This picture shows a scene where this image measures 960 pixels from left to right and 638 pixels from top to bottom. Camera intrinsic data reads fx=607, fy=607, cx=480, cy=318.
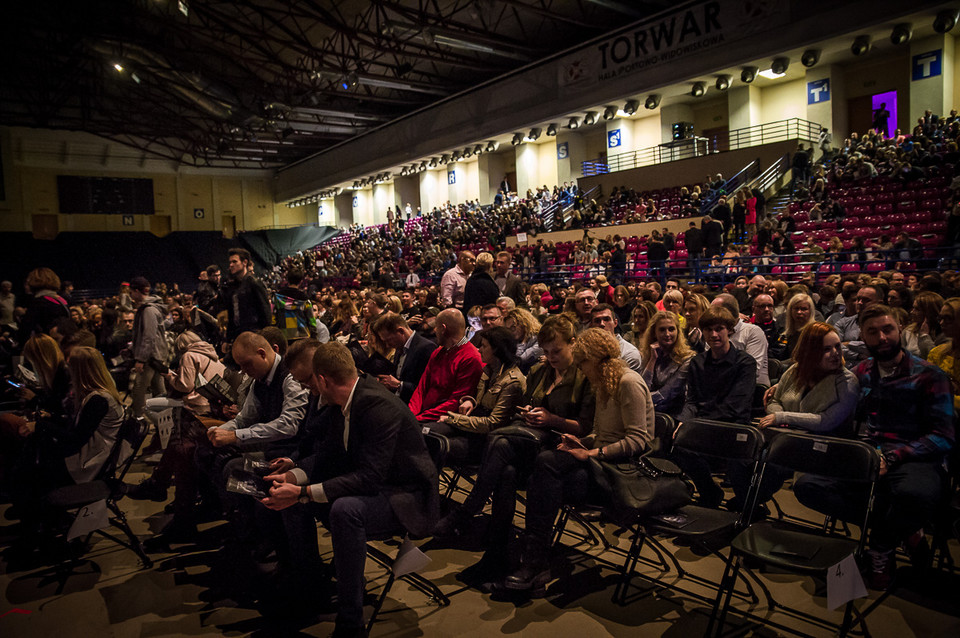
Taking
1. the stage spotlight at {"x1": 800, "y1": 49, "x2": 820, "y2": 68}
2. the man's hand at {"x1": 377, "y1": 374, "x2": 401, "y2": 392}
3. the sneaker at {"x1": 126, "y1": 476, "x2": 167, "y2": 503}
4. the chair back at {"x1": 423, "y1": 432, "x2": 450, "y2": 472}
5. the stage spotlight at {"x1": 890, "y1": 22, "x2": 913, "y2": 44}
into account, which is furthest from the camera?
the stage spotlight at {"x1": 800, "y1": 49, "x2": 820, "y2": 68}

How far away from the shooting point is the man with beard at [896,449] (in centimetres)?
265

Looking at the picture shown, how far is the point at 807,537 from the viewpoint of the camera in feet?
8.38

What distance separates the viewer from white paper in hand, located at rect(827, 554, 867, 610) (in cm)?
223

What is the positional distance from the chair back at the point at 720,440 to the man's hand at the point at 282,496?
1944 mm

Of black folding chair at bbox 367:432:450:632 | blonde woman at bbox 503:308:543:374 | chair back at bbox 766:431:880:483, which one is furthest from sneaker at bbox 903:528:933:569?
blonde woman at bbox 503:308:543:374

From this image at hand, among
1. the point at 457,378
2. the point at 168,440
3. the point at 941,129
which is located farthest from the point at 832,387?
the point at 941,129

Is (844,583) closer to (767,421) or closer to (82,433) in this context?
(767,421)

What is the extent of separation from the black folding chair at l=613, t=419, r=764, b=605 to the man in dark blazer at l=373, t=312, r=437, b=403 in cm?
→ 194

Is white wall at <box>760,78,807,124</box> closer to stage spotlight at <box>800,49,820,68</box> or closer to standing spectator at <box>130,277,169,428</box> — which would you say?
stage spotlight at <box>800,49,820,68</box>

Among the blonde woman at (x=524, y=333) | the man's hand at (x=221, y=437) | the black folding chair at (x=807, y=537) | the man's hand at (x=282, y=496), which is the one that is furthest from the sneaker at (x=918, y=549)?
the man's hand at (x=221, y=437)

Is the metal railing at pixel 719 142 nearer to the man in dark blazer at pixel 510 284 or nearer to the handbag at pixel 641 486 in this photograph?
the man in dark blazer at pixel 510 284

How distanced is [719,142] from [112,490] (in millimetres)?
21547

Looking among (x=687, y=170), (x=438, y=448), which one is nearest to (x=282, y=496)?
(x=438, y=448)

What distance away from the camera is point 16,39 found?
1789 centimetres
